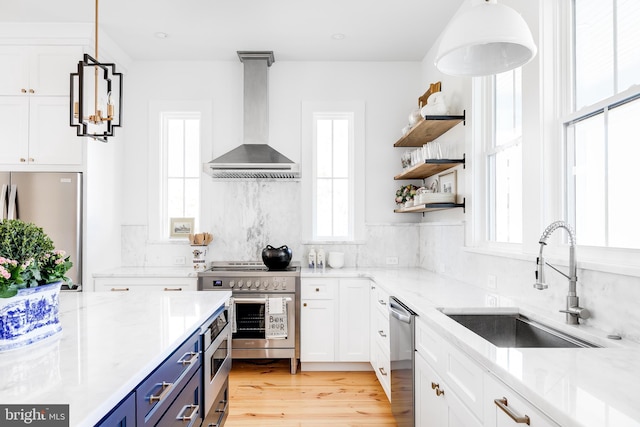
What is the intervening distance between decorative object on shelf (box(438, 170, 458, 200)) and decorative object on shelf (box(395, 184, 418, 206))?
10.7 inches

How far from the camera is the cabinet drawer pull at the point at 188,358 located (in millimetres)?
1513

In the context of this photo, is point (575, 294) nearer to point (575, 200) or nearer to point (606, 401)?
point (575, 200)

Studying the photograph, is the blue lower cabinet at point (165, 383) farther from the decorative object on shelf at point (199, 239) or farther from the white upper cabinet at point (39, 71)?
the white upper cabinet at point (39, 71)

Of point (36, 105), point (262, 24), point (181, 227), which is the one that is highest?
point (262, 24)

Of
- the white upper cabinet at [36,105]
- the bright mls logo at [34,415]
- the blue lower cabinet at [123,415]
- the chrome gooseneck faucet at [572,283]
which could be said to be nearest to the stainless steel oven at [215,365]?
the blue lower cabinet at [123,415]

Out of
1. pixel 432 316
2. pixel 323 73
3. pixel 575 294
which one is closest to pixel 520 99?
pixel 575 294

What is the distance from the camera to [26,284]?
1218mm

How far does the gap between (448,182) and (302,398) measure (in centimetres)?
211

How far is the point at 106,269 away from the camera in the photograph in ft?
12.2

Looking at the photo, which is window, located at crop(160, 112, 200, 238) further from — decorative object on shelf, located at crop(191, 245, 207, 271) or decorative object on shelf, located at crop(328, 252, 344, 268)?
decorative object on shelf, located at crop(328, 252, 344, 268)

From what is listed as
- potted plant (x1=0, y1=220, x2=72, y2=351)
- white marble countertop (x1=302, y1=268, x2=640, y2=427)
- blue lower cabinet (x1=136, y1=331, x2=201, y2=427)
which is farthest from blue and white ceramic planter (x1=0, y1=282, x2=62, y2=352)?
white marble countertop (x1=302, y1=268, x2=640, y2=427)

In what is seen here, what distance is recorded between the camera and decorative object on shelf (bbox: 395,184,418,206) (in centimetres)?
362

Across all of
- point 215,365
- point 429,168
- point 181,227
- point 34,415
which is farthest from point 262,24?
point 34,415

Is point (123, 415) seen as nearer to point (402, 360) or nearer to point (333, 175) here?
point (402, 360)
